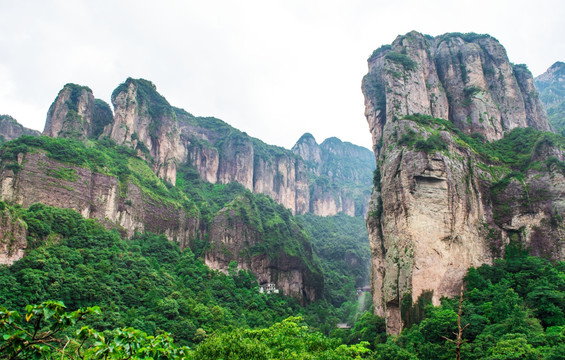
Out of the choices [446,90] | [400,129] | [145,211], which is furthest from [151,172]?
[446,90]

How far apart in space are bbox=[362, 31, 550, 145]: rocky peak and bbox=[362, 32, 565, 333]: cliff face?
217 mm

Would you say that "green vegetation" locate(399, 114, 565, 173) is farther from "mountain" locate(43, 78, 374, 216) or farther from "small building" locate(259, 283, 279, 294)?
"mountain" locate(43, 78, 374, 216)

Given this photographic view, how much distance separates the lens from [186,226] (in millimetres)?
64125

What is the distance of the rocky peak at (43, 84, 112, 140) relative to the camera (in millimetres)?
61875

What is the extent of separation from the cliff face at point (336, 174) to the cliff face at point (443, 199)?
240ft

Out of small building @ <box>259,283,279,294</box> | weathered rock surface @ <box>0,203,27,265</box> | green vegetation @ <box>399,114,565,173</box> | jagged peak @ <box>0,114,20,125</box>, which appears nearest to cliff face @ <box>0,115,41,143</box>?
jagged peak @ <box>0,114,20,125</box>

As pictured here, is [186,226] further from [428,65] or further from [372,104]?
[428,65]

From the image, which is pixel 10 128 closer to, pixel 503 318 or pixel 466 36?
pixel 466 36

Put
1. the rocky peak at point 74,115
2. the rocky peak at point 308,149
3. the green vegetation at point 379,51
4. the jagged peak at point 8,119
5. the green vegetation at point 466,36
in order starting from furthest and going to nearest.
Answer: the rocky peak at point 308,149 < the jagged peak at point 8,119 < the rocky peak at point 74,115 < the green vegetation at point 379,51 < the green vegetation at point 466,36

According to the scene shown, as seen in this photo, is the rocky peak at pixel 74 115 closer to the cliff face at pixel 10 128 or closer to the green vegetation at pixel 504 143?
the cliff face at pixel 10 128

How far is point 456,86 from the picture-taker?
5306 centimetres

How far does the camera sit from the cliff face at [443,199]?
1293 inches

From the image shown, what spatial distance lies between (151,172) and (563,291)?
194 ft

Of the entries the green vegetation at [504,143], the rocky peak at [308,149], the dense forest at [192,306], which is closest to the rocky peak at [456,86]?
the green vegetation at [504,143]
